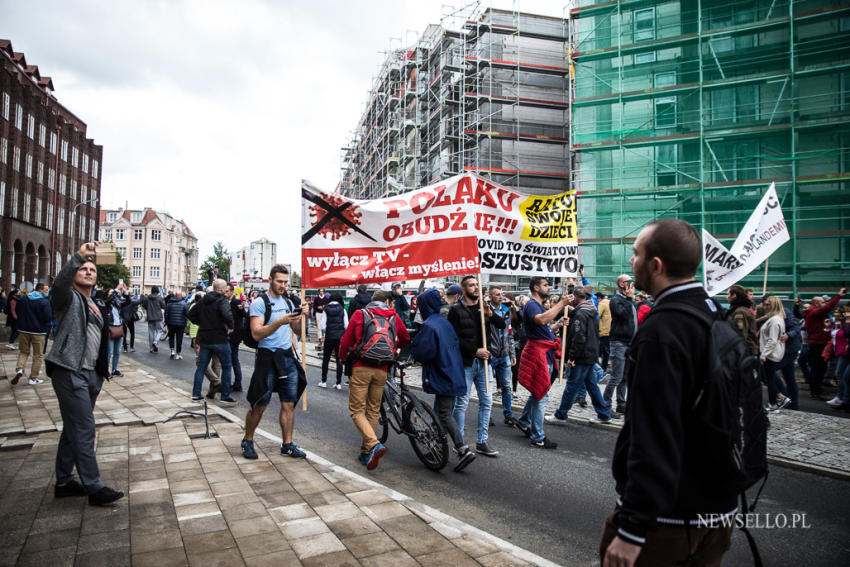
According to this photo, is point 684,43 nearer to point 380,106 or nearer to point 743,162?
point 743,162

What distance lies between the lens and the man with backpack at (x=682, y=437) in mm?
1886

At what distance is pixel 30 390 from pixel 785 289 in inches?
1001

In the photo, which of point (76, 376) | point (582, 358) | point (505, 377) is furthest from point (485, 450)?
→ point (76, 376)

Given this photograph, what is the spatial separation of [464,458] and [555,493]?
3.18ft

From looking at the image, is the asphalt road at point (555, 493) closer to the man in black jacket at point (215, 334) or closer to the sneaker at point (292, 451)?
the sneaker at point (292, 451)

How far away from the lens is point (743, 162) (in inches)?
1000

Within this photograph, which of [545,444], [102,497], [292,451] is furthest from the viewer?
[545,444]

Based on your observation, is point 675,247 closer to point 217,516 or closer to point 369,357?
point 217,516

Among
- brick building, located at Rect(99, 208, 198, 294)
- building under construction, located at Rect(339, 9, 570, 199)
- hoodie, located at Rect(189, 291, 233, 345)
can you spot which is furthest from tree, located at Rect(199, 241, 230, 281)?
hoodie, located at Rect(189, 291, 233, 345)

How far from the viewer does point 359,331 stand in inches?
229

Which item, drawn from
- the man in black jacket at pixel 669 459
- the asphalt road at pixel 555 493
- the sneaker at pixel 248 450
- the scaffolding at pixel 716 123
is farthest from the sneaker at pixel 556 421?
the scaffolding at pixel 716 123

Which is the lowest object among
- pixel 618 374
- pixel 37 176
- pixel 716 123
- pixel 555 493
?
pixel 555 493

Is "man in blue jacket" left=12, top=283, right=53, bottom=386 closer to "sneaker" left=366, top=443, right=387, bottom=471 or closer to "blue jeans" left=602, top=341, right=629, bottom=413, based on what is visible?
"sneaker" left=366, top=443, right=387, bottom=471

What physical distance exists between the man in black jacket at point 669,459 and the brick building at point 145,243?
102m
